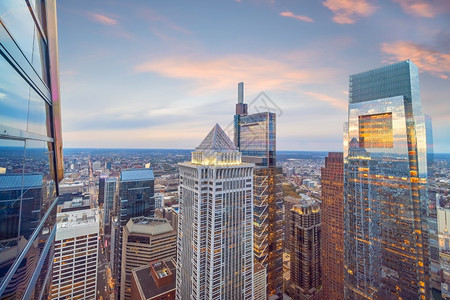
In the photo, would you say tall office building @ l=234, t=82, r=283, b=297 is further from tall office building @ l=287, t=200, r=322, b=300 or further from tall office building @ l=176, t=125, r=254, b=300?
tall office building @ l=176, t=125, r=254, b=300

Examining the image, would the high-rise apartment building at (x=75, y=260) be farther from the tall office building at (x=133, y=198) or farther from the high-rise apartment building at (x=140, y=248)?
the tall office building at (x=133, y=198)

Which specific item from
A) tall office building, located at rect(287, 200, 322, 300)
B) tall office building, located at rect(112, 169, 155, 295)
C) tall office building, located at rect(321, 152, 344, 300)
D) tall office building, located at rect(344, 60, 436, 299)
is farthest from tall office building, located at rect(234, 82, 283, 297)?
tall office building, located at rect(112, 169, 155, 295)

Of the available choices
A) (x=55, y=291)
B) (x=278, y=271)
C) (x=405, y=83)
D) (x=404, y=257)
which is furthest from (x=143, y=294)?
(x=405, y=83)

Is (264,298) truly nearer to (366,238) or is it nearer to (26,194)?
(366,238)

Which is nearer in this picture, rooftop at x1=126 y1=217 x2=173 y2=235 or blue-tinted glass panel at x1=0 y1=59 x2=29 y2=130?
blue-tinted glass panel at x1=0 y1=59 x2=29 y2=130

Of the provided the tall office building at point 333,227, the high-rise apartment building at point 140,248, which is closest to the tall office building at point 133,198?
the high-rise apartment building at point 140,248

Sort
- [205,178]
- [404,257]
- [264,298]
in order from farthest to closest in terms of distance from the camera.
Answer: [264,298] → [404,257] → [205,178]

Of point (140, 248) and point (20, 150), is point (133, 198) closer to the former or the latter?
point (140, 248)
